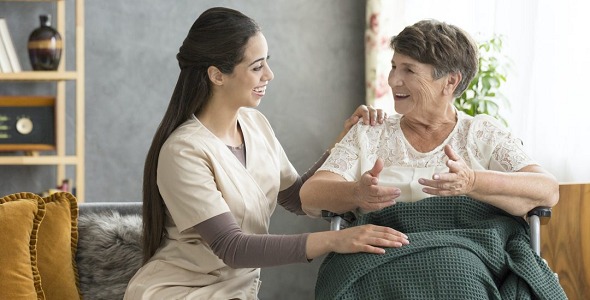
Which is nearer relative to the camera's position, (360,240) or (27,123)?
(360,240)

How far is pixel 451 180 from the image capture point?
2115 millimetres

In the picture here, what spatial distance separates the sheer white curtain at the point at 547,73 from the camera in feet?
11.3

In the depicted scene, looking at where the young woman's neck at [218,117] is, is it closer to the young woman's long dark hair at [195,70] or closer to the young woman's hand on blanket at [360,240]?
the young woman's long dark hair at [195,70]

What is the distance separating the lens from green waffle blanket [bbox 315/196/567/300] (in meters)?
2.06

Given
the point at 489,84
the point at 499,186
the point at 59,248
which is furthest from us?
the point at 489,84

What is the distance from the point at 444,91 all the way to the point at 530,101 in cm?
131

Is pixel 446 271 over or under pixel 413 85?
under

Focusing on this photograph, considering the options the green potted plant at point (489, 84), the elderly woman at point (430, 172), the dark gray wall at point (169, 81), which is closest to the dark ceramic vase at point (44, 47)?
the dark gray wall at point (169, 81)

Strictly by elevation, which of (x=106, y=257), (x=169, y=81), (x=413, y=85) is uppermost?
(x=413, y=85)

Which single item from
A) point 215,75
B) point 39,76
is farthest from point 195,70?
point 39,76

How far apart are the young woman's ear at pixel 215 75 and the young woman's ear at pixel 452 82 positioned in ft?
1.99

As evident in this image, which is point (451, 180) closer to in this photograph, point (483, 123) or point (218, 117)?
point (483, 123)

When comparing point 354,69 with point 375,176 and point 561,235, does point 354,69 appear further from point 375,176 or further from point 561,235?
point 375,176

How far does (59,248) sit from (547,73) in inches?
78.9
